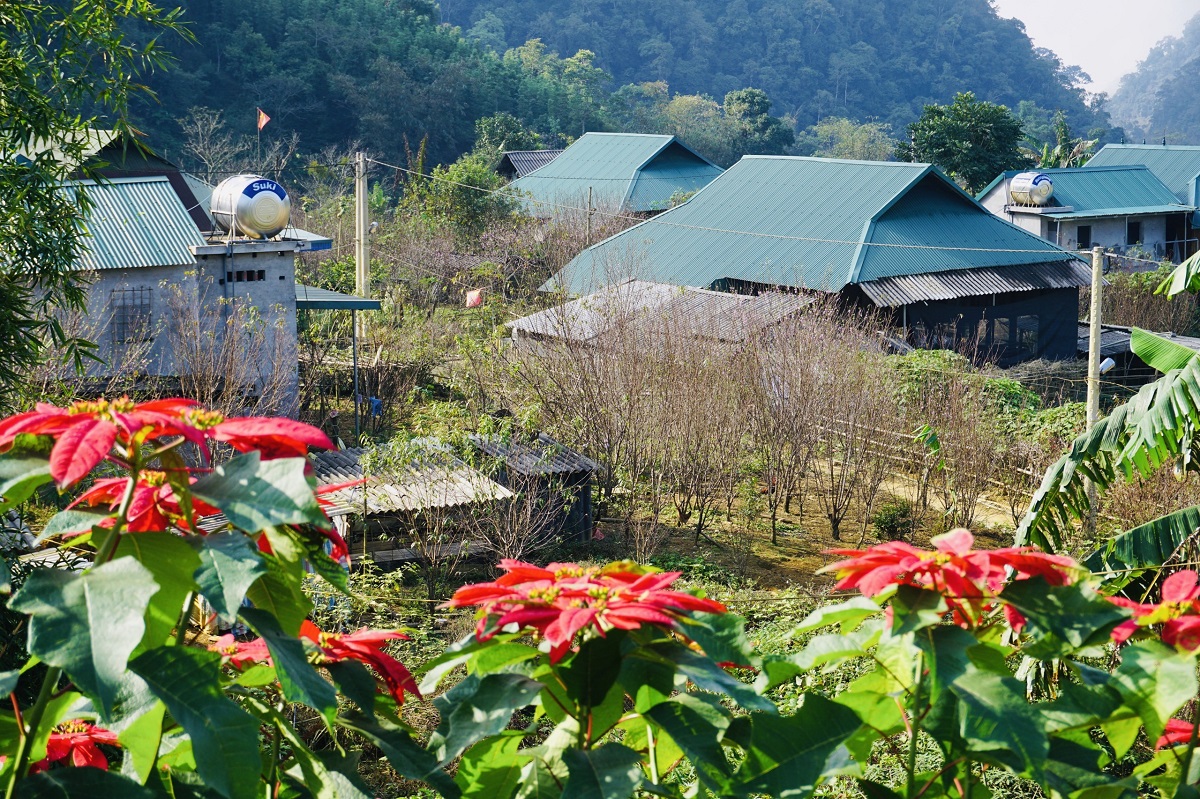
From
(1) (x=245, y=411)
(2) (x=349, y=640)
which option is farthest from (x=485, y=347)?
(2) (x=349, y=640)

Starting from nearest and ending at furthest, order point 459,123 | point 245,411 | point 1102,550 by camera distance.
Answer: point 1102,550 < point 245,411 < point 459,123

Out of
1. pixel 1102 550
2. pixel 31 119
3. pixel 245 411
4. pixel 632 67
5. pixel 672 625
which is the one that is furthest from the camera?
pixel 632 67

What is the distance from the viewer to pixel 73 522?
127cm

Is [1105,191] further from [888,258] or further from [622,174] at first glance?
[888,258]

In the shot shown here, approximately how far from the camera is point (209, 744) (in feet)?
3.71

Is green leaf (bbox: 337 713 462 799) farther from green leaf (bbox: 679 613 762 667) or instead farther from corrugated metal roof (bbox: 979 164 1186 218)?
corrugated metal roof (bbox: 979 164 1186 218)

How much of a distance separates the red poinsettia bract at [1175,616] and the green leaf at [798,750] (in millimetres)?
354

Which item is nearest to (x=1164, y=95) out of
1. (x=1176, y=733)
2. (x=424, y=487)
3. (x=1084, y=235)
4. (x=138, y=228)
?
(x=1084, y=235)

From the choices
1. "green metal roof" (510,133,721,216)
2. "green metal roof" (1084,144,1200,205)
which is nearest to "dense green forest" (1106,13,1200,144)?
"green metal roof" (1084,144,1200,205)

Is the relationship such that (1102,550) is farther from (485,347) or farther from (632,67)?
(632,67)

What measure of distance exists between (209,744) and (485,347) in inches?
463

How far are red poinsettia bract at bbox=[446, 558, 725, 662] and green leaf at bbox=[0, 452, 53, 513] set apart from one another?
0.47 m

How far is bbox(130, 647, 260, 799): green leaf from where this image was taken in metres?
1.13

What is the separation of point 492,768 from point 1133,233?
33.3 meters
